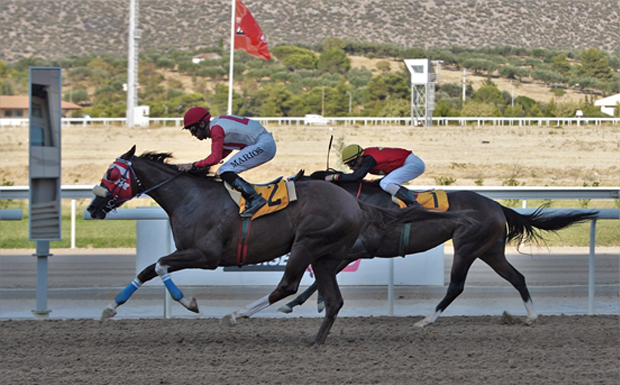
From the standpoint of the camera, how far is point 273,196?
4852 mm

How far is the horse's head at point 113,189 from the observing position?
5020 millimetres

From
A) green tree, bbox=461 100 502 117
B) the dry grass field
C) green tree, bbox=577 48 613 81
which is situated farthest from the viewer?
green tree, bbox=577 48 613 81

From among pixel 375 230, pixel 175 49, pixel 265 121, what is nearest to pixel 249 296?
Answer: pixel 375 230

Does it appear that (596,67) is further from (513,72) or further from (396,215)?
(396,215)

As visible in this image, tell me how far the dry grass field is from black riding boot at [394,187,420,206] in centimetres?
1324

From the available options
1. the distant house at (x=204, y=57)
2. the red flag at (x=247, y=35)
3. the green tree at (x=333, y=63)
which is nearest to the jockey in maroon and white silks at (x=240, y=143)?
the red flag at (x=247, y=35)

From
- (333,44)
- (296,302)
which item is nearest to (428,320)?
(296,302)

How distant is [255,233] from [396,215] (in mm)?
1004

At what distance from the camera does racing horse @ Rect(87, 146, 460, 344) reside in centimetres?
479

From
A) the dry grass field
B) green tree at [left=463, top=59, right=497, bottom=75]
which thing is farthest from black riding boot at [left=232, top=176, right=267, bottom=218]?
green tree at [left=463, top=59, right=497, bottom=75]

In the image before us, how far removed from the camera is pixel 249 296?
6.37 meters

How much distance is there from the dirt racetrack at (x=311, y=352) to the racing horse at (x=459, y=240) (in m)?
0.23

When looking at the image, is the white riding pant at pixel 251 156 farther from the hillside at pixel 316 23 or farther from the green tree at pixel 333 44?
the hillside at pixel 316 23

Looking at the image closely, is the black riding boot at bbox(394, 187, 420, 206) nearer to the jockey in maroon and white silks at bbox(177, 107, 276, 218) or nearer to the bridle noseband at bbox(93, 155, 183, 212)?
the jockey in maroon and white silks at bbox(177, 107, 276, 218)
